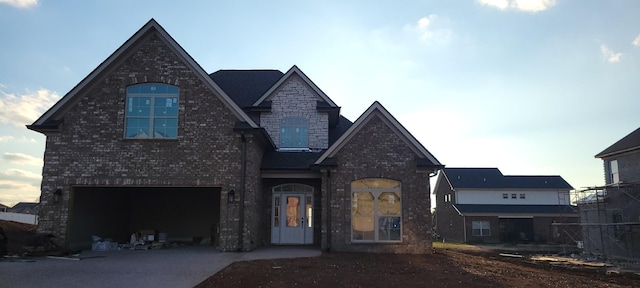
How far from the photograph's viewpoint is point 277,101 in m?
20.3

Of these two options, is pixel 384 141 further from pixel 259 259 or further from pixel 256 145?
pixel 259 259

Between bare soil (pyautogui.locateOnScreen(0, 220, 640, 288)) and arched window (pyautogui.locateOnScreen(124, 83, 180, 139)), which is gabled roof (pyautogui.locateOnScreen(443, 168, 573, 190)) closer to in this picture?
→ bare soil (pyautogui.locateOnScreen(0, 220, 640, 288))

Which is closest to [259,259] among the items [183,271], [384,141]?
[183,271]

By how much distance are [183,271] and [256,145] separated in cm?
672

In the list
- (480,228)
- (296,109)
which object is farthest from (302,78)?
(480,228)

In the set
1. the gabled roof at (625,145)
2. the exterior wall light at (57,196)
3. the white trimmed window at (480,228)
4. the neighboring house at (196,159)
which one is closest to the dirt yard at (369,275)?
the neighboring house at (196,159)

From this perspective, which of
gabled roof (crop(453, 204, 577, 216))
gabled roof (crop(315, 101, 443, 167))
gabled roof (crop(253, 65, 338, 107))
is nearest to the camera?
gabled roof (crop(315, 101, 443, 167))

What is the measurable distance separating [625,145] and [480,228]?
695 inches

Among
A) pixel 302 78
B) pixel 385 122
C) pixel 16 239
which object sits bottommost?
pixel 16 239

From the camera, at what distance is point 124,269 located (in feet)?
37.2

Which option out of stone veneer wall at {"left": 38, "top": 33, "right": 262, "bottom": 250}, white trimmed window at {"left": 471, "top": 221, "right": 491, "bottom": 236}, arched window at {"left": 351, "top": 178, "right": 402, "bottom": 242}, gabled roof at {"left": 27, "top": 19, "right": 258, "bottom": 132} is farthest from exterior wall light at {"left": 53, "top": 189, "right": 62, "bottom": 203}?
white trimmed window at {"left": 471, "top": 221, "right": 491, "bottom": 236}

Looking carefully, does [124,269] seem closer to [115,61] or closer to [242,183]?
[242,183]

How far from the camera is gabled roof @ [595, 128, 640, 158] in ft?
80.1

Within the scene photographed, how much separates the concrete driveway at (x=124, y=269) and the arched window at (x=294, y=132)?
593cm
